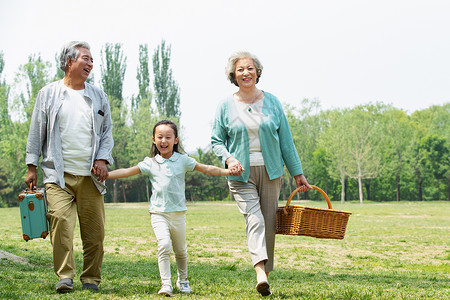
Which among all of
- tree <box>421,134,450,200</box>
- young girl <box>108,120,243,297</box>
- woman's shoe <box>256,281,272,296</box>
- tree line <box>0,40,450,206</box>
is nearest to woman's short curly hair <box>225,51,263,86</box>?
A: young girl <box>108,120,243,297</box>

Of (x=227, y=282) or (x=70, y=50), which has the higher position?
(x=70, y=50)

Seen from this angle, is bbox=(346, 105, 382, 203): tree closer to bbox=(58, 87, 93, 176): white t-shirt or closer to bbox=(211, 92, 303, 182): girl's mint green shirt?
bbox=(211, 92, 303, 182): girl's mint green shirt

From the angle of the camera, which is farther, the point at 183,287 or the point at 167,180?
the point at 183,287

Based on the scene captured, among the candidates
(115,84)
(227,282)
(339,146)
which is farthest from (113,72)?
(227,282)

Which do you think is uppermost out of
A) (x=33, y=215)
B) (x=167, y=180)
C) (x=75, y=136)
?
(x=75, y=136)

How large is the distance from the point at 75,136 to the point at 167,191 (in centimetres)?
108

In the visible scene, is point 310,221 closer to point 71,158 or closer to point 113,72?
point 71,158

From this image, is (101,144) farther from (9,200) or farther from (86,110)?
(9,200)

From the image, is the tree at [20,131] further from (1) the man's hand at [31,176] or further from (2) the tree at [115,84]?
(1) the man's hand at [31,176]

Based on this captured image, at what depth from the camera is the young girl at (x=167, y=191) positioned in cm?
480

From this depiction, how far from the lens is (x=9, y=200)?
5194cm

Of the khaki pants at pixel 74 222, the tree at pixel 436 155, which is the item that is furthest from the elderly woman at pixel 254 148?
the tree at pixel 436 155

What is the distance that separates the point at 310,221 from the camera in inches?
192

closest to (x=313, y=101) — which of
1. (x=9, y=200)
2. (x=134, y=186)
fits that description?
(x=134, y=186)
